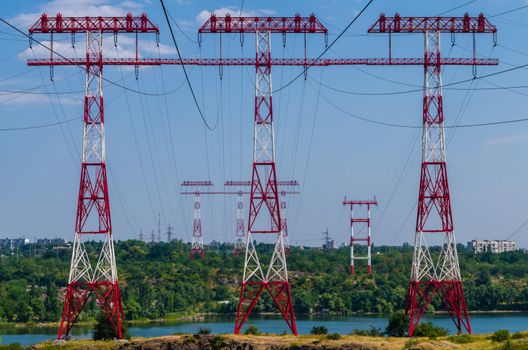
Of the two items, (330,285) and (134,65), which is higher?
(134,65)

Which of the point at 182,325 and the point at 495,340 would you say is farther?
the point at 182,325

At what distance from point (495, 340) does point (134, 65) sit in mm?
32001

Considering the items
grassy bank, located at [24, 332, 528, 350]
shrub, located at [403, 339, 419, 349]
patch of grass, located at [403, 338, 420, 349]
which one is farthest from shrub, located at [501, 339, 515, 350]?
shrub, located at [403, 339, 419, 349]

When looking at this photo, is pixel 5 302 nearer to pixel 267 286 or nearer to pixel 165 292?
pixel 165 292

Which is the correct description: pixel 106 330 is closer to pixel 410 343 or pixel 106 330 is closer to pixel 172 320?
pixel 410 343

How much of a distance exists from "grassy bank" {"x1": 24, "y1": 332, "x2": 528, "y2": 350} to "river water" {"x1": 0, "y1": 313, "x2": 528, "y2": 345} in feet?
159

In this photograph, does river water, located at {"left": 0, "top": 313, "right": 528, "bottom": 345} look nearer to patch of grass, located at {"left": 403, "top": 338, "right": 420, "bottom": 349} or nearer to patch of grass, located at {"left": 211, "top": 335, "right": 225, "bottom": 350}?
patch of grass, located at {"left": 211, "top": 335, "right": 225, "bottom": 350}

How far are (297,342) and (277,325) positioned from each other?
7319 centimetres

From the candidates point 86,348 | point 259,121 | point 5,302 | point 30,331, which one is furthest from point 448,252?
point 5,302

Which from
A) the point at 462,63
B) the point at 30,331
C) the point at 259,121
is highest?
the point at 462,63

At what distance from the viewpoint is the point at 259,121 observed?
70375 mm

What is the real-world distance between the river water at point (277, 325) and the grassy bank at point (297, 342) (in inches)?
1904

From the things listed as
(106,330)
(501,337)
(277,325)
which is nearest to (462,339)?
(501,337)

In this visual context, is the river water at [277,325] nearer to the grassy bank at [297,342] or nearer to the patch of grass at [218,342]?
the grassy bank at [297,342]
